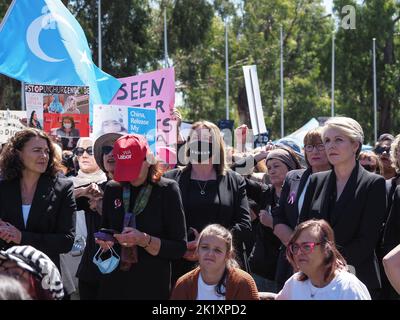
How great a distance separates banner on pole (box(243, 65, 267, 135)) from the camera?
11844 millimetres

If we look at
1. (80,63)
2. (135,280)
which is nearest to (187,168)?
(135,280)

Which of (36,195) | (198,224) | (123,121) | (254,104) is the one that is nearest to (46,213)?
(36,195)

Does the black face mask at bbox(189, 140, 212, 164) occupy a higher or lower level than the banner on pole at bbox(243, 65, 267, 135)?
lower

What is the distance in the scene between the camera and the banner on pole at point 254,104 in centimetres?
1184

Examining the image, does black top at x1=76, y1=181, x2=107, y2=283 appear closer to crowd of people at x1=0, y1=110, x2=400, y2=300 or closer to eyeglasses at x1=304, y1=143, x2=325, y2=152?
crowd of people at x1=0, y1=110, x2=400, y2=300

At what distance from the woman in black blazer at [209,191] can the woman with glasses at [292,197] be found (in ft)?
0.83

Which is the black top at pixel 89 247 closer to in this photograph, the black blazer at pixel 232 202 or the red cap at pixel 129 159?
the black blazer at pixel 232 202

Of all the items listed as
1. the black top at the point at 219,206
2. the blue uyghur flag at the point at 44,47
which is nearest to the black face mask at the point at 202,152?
the black top at the point at 219,206

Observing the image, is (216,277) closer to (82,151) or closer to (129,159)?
(129,159)

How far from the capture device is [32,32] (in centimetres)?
909

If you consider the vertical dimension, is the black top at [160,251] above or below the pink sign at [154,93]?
below

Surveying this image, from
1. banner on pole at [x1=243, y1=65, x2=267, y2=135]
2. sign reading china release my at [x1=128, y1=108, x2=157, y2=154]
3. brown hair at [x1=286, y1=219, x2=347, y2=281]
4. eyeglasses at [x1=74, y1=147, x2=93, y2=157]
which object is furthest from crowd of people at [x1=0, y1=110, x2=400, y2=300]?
banner on pole at [x1=243, y1=65, x2=267, y2=135]

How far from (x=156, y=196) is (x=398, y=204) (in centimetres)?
149

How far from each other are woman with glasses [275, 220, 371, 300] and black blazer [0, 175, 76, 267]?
1447 millimetres
